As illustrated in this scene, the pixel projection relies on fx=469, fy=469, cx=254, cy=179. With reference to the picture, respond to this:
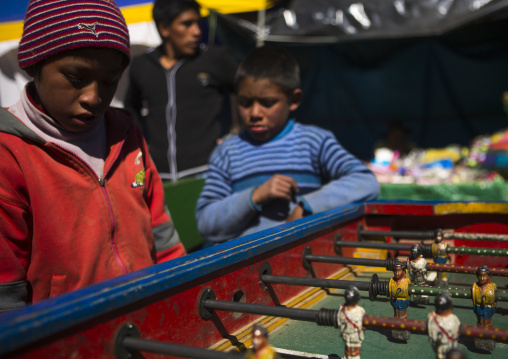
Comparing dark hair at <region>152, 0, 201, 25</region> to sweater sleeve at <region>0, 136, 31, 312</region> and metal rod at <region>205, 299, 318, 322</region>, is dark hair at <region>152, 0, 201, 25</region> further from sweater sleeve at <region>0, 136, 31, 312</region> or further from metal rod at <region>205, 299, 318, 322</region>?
metal rod at <region>205, 299, 318, 322</region>

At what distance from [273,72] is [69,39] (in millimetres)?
1070

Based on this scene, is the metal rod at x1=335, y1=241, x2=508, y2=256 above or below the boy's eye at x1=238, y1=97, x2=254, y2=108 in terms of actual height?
below

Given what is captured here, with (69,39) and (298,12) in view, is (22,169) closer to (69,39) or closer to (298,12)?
(69,39)

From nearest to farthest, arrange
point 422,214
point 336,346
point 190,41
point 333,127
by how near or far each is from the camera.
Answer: point 336,346
point 422,214
point 190,41
point 333,127

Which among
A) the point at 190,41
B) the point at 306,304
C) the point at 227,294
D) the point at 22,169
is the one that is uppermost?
the point at 190,41

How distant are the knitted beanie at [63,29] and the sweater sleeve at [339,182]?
91 cm

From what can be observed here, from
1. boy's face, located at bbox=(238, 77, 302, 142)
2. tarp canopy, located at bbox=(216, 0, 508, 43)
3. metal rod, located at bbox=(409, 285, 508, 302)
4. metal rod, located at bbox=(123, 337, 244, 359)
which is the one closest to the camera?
metal rod, located at bbox=(123, 337, 244, 359)

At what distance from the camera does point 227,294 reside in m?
1.03

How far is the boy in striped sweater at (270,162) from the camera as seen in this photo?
181 centimetres

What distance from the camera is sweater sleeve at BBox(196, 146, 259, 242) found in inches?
68.7

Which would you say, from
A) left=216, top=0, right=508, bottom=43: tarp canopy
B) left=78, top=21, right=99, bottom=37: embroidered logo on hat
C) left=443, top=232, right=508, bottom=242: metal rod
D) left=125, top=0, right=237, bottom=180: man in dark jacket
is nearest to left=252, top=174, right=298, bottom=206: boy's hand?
left=443, top=232, right=508, bottom=242: metal rod

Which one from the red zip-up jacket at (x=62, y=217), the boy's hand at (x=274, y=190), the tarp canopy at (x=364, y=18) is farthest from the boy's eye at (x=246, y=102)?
the tarp canopy at (x=364, y=18)

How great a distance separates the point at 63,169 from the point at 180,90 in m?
1.76

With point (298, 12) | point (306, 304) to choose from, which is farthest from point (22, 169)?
point (298, 12)
